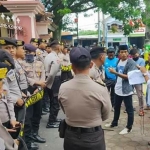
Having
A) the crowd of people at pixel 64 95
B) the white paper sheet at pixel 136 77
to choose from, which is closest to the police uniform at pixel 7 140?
the crowd of people at pixel 64 95

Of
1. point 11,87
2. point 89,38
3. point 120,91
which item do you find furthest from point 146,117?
point 89,38

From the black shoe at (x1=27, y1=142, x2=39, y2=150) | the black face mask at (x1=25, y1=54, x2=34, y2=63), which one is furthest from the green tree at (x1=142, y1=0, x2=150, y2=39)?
the black shoe at (x1=27, y1=142, x2=39, y2=150)

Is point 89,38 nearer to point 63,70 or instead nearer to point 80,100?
point 63,70

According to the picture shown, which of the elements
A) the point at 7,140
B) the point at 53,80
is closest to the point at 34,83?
the point at 53,80

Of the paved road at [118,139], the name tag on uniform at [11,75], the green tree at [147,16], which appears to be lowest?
the paved road at [118,139]

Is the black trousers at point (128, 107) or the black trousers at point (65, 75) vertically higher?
the black trousers at point (65, 75)

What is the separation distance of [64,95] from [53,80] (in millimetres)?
2833

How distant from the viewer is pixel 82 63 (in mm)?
2479

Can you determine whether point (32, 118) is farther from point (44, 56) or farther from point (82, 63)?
point (82, 63)

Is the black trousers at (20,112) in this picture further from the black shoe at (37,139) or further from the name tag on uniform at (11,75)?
the black shoe at (37,139)

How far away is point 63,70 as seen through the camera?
22.3 ft

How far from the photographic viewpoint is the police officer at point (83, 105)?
2.50m

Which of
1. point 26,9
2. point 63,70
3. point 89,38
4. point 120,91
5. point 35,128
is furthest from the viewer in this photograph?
point 89,38

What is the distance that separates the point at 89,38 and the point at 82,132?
42.8 m
